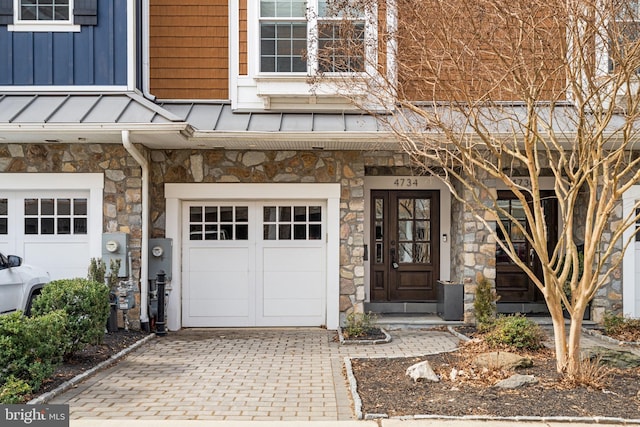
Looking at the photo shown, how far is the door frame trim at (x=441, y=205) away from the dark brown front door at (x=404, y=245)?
Result: 0.33ft

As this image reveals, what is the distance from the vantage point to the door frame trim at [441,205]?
1181 cm

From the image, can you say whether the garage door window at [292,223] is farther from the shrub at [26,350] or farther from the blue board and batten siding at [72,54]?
the shrub at [26,350]

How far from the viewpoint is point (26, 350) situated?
609 cm

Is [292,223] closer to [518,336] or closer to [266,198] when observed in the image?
[266,198]

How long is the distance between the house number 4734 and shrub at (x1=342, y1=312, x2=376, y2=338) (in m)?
2.90

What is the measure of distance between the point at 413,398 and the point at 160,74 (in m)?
7.28

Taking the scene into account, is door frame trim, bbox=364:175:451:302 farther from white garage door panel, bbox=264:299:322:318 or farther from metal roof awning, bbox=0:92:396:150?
metal roof awning, bbox=0:92:396:150

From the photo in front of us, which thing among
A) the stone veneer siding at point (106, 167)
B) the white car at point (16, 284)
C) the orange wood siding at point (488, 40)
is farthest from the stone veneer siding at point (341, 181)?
the orange wood siding at point (488, 40)

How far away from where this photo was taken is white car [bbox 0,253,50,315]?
27.1ft

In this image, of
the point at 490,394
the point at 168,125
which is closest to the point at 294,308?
the point at 168,125

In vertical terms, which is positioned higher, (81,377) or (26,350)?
(26,350)

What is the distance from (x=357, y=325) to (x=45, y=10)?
679cm

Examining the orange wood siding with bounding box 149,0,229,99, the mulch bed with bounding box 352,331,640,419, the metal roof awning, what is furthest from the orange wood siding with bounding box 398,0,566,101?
the orange wood siding with bounding box 149,0,229,99

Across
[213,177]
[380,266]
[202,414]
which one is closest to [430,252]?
[380,266]
